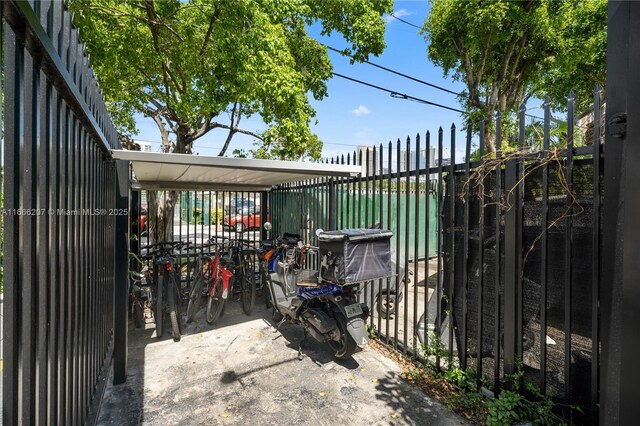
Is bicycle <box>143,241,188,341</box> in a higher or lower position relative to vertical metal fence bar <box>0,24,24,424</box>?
lower

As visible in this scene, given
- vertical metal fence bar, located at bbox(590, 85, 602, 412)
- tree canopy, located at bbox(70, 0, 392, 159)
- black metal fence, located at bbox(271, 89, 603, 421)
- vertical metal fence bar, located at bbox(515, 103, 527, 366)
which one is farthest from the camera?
tree canopy, located at bbox(70, 0, 392, 159)

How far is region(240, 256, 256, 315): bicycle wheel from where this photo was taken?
506cm

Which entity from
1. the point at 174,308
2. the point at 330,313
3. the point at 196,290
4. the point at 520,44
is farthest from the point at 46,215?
the point at 520,44

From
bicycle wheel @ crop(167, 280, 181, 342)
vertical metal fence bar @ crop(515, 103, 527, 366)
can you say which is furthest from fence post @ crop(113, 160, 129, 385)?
vertical metal fence bar @ crop(515, 103, 527, 366)

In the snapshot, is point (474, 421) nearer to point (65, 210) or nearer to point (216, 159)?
point (65, 210)

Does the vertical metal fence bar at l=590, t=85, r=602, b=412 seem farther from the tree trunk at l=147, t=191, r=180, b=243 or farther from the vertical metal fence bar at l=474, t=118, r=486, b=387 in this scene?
the tree trunk at l=147, t=191, r=180, b=243

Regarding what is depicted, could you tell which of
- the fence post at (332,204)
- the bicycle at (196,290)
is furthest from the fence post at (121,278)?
the fence post at (332,204)

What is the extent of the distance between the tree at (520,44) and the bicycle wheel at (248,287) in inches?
286

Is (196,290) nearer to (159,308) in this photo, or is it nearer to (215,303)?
(215,303)

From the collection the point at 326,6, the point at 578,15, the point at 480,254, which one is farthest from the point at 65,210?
the point at 578,15

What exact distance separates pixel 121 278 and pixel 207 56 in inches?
191

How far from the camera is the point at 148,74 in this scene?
7.57 metres

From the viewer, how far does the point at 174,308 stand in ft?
13.6

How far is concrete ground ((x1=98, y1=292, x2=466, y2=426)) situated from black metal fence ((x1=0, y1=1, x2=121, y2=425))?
0.85m
